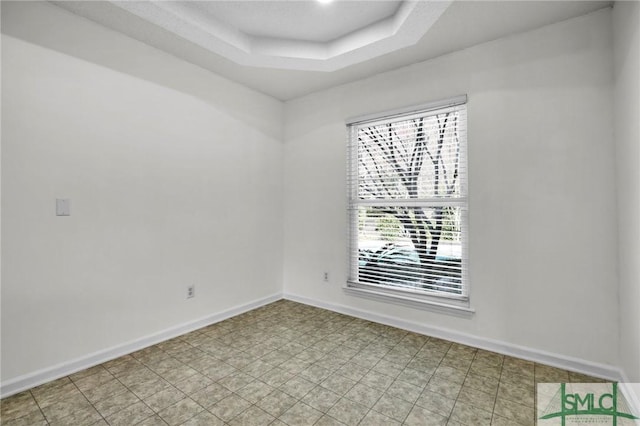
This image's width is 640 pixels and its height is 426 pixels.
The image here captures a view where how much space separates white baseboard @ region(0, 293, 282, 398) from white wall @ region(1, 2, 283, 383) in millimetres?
37

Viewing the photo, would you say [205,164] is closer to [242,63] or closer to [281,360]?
[242,63]

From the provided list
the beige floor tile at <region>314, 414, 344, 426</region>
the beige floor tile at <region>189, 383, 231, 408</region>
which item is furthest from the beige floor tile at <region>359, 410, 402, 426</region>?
the beige floor tile at <region>189, 383, 231, 408</region>

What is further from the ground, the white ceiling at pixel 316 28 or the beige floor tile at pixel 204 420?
the white ceiling at pixel 316 28

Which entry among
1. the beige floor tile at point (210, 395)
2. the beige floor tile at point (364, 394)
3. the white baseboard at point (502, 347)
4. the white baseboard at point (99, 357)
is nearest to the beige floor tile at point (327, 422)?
the beige floor tile at point (364, 394)

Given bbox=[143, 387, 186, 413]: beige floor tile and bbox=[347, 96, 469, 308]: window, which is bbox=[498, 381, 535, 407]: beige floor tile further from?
bbox=[143, 387, 186, 413]: beige floor tile

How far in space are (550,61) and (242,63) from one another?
2621mm

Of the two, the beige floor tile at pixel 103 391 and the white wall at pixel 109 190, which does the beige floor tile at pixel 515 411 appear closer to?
the beige floor tile at pixel 103 391

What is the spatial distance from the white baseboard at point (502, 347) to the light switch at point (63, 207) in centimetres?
265

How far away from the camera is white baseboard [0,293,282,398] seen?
2.01m

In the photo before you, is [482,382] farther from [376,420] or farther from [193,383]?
[193,383]

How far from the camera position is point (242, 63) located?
2.98 meters

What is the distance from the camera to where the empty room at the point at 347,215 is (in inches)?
77.7

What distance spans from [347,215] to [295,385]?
6.10ft

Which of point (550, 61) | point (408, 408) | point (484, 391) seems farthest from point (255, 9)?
point (484, 391)
